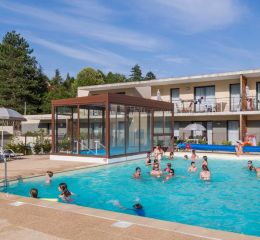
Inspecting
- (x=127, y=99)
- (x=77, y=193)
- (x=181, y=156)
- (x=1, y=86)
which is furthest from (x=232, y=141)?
(x=1, y=86)

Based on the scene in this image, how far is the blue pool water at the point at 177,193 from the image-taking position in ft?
27.5

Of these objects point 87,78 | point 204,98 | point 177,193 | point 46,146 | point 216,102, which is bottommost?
point 177,193

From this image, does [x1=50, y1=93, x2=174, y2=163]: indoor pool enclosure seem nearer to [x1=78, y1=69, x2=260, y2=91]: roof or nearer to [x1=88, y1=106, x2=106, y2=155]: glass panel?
[x1=88, y1=106, x2=106, y2=155]: glass panel

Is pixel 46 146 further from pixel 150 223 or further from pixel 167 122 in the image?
pixel 150 223

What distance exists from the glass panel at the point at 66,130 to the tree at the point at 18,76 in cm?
3257

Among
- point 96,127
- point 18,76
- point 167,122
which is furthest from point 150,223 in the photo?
point 18,76

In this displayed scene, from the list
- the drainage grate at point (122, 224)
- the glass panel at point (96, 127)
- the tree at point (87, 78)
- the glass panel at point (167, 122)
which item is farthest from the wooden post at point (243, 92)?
the tree at point (87, 78)

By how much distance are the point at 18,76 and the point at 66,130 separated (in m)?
35.2

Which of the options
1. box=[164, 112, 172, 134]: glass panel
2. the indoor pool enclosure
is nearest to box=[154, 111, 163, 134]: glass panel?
box=[164, 112, 172, 134]: glass panel

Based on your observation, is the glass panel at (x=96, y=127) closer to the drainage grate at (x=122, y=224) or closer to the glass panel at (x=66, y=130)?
the glass panel at (x=66, y=130)

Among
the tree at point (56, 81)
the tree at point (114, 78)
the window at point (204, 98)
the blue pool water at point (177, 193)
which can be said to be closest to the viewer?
the blue pool water at point (177, 193)

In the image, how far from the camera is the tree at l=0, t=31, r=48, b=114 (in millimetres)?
48438

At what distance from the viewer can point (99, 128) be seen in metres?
18.9

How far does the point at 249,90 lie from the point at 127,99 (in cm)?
1084
